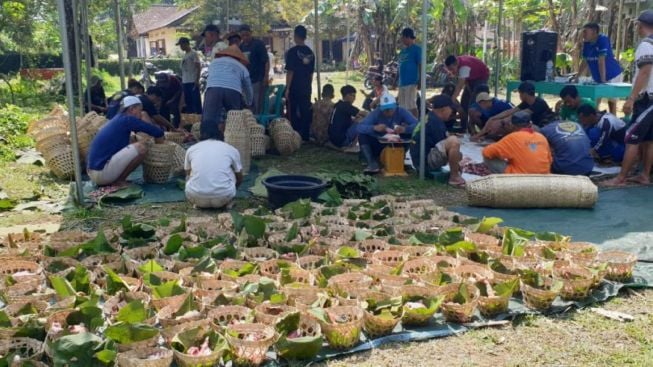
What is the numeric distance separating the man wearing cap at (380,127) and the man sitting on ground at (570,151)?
1534mm

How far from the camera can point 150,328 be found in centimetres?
288

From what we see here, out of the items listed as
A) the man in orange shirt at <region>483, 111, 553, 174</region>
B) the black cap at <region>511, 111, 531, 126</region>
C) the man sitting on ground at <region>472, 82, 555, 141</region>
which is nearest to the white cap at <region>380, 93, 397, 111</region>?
the man in orange shirt at <region>483, 111, 553, 174</region>

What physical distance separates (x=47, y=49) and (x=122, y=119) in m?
19.3

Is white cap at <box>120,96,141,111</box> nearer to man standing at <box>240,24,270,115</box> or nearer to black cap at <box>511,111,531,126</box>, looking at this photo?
man standing at <box>240,24,270,115</box>

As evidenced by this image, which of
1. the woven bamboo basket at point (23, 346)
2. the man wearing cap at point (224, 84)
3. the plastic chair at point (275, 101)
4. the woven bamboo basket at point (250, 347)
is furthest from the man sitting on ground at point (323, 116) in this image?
the woven bamboo basket at point (23, 346)

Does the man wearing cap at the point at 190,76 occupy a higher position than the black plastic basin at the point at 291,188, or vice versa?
the man wearing cap at the point at 190,76

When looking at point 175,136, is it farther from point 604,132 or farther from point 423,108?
point 604,132

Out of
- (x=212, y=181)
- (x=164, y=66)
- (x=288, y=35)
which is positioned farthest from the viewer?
(x=288, y=35)

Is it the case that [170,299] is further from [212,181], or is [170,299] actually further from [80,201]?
[80,201]

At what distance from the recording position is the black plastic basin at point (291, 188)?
5.61m

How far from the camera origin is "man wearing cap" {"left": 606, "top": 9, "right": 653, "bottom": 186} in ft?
20.8

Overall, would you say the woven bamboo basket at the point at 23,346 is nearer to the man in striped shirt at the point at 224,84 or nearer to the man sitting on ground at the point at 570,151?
the man in striped shirt at the point at 224,84

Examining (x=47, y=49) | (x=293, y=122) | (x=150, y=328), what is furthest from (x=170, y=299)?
(x=47, y=49)

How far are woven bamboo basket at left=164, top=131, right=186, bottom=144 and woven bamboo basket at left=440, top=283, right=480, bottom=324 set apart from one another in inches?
217
